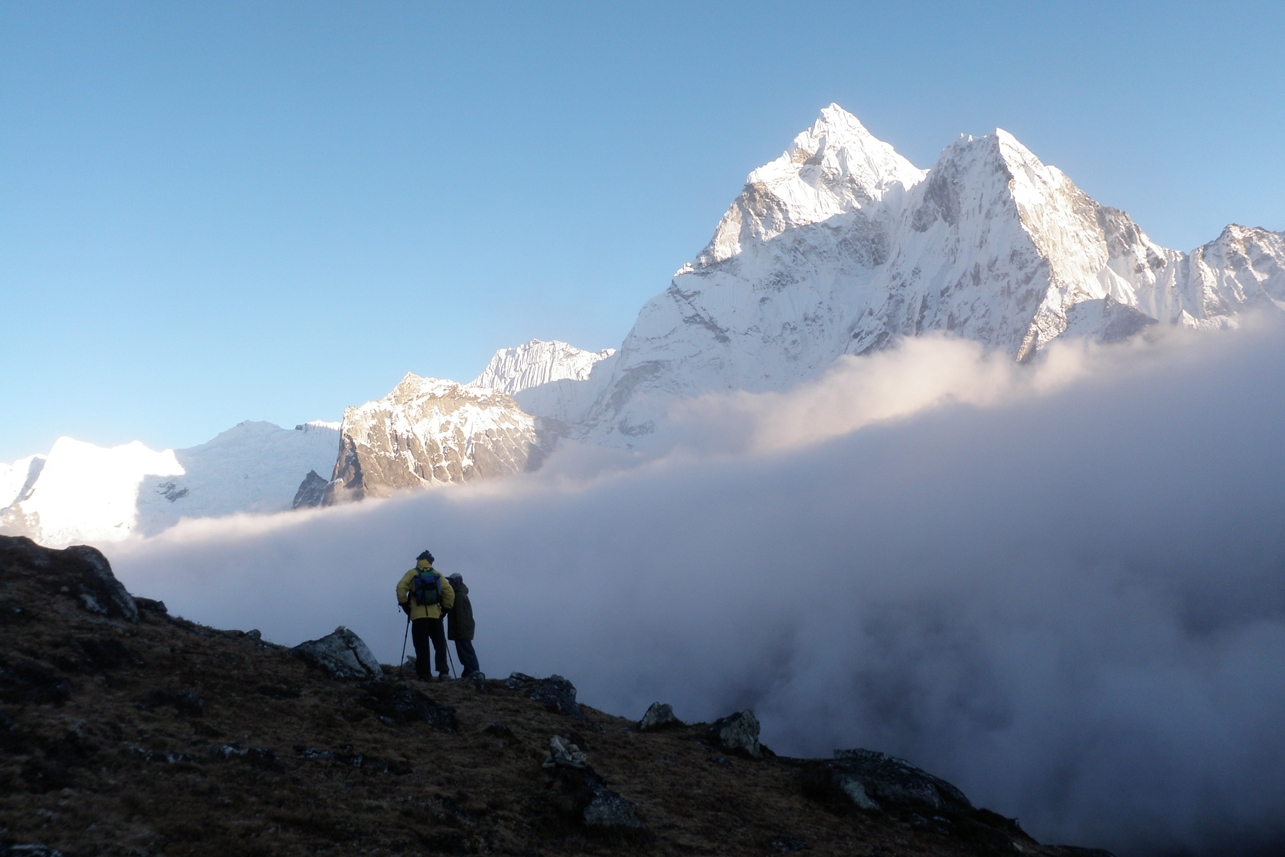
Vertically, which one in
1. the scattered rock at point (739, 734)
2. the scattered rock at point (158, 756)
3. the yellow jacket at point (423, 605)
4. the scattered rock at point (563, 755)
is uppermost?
the yellow jacket at point (423, 605)

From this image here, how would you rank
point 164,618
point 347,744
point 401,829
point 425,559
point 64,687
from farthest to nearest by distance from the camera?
point 425,559
point 164,618
point 347,744
point 64,687
point 401,829

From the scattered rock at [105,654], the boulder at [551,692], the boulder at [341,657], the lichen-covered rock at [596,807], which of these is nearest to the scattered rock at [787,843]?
the lichen-covered rock at [596,807]

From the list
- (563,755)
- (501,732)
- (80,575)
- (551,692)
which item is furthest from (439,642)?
(80,575)

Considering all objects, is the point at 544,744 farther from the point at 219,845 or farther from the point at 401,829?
the point at 219,845

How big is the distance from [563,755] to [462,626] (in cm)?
1192

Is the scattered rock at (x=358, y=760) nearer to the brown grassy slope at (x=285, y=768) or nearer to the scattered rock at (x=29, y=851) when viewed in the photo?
the brown grassy slope at (x=285, y=768)

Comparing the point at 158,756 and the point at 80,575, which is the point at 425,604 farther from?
the point at 158,756

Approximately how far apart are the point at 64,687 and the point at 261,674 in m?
6.13

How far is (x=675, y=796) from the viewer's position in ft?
77.8

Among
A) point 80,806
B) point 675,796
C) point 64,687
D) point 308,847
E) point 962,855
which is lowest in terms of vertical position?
point 962,855

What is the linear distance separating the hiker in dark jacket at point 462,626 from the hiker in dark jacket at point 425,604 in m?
0.73

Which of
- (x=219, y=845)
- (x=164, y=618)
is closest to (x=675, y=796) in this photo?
(x=219, y=845)

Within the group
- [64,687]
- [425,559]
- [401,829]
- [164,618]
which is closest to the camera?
[401,829]

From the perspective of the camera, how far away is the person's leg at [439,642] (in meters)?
32.0
